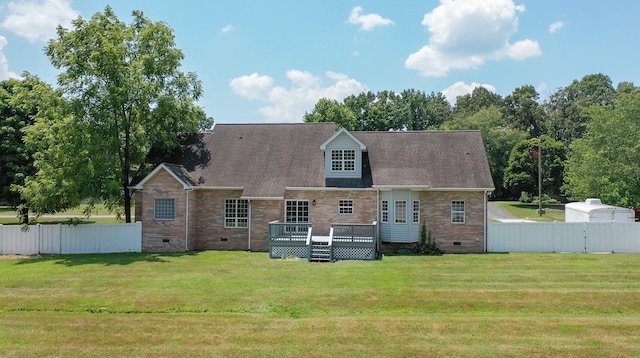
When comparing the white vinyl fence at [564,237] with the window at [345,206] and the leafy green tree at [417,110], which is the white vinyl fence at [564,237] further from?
the leafy green tree at [417,110]

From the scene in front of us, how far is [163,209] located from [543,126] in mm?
74773

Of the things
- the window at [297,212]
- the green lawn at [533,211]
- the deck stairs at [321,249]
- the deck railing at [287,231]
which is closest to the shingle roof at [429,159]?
the window at [297,212]

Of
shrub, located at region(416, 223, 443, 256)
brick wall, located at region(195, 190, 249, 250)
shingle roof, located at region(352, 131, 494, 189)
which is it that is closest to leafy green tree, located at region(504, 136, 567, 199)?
shingle roof, located at region(352, 131, 494, 189)

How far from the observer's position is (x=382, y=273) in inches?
732

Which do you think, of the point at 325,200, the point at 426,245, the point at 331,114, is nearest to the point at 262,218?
the point at 325,200

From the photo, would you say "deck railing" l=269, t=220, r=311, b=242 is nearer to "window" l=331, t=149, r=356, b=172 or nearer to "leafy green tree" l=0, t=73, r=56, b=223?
"window" l=331, t=149, r=356, b=172

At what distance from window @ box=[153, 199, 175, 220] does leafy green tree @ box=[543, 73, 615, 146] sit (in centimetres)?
7301

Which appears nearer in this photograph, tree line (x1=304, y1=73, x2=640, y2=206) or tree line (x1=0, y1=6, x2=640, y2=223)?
tree line (x1=0, y1=6, x2=640, y2=223)

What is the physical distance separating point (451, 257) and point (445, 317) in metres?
11.1

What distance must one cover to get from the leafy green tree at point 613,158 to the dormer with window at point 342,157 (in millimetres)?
20066

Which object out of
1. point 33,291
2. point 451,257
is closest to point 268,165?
point 451,257

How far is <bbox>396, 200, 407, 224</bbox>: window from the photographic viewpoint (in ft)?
82.0

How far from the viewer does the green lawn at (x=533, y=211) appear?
Result: 45.9 metres

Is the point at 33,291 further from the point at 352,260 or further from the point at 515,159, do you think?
the point at 515,159
